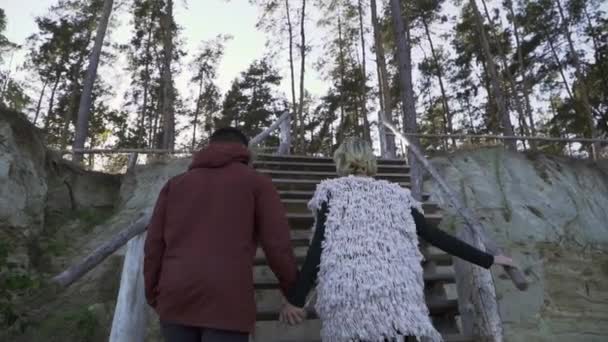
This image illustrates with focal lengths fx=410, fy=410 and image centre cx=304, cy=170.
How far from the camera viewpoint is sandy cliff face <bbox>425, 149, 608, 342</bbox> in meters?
4.96

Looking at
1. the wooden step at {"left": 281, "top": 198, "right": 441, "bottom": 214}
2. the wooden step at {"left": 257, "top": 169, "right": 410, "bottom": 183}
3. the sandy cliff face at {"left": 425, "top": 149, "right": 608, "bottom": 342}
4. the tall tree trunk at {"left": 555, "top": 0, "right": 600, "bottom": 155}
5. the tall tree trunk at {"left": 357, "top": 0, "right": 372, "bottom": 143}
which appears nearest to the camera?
the wooden step at {"left": 281, "top": 198, "right": 441, "bottom": 214}

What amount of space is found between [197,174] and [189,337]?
2.02 feet

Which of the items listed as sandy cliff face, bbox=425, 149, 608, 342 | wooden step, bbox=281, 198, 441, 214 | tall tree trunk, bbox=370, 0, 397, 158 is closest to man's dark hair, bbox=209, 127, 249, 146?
wooden step, bbox=281, 198, 441, 214

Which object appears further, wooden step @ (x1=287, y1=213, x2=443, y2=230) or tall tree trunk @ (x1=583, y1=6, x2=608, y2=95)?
tall tree trunk @ (x1=583, y1=6, x2=608, y2=95)

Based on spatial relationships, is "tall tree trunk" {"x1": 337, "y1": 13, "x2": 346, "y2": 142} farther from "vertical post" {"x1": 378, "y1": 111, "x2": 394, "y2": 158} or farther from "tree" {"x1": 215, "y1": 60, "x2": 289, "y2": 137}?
"vertical post" {"x1": 378, "y1": 111, "x2": 394, "y2": 158}

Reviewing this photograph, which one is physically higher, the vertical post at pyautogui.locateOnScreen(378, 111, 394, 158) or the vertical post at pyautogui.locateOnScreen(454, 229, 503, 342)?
the vertical post at pyautogui.locateOnScreen(378, 111, 394, 158)

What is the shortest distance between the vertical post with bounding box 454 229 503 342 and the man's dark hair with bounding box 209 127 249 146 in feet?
5.50

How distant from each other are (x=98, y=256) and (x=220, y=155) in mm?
1186

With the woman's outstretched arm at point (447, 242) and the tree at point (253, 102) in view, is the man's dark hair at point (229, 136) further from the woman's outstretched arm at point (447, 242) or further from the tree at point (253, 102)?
the tree at point (253, 102)

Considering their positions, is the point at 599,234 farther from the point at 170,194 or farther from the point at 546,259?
the point at 170,194

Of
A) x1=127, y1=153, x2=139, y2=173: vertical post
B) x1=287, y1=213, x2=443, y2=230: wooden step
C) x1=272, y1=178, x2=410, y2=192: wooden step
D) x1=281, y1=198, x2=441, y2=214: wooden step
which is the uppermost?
x1=127, y1=153, x2=139, y2=173: vertical post

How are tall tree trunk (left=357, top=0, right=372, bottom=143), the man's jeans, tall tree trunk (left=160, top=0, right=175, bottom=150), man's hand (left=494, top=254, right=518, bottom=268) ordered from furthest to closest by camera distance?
tall tree trunk (left=357, top=0, right=372, bottom=143)
tall tree trunk (left=160, top=0, right=175, bottom=150)
man's hand (left=494, top=254, right=518, bottom=268)
the man's jeans

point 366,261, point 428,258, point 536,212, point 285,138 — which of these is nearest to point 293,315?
point 366,261

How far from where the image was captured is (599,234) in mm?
6125
